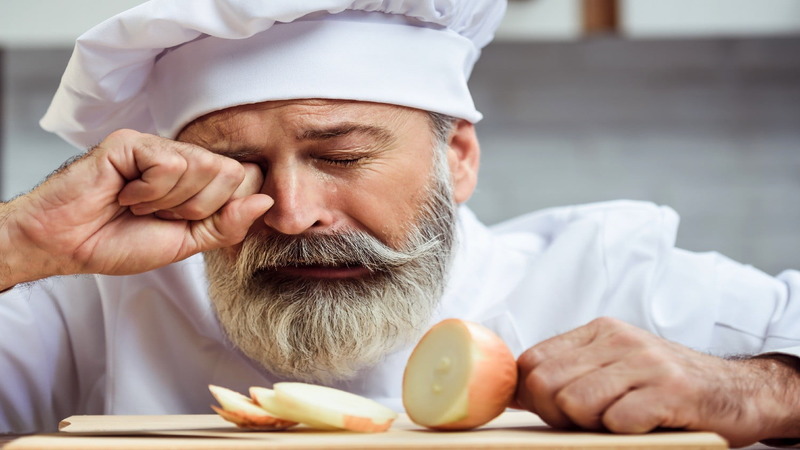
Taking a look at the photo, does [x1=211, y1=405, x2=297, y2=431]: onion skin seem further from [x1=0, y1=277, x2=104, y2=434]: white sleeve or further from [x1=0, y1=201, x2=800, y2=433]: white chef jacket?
[x1=0, y1=277, x2=104, y2=434]: white sleeve

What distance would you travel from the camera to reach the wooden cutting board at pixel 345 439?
0.66 metres

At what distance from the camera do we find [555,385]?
2.44ft

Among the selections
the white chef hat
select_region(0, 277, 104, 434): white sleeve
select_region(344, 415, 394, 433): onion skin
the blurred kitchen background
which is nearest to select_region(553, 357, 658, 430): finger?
select_region(344, 415, 394, 433): onion skin

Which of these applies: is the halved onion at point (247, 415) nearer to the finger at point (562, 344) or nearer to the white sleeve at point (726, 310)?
the finger at point (562, 344)

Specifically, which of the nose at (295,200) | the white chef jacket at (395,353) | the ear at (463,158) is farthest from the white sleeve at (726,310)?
the nose at (295,200)

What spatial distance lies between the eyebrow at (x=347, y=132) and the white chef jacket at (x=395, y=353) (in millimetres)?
252

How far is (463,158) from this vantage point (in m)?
1.38

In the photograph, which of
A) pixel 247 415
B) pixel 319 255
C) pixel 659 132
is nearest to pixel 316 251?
pixel 319 255

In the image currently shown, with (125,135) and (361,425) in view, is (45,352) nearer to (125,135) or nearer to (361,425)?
(125,135)

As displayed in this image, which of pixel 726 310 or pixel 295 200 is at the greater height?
pixel 295 200

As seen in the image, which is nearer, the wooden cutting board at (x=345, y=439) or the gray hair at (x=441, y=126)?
the wooden cutting board at (x=345, y=439)

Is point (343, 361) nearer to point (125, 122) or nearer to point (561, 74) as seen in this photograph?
point (125, 122)

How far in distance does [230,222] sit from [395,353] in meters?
0.38

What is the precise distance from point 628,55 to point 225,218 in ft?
5.94
